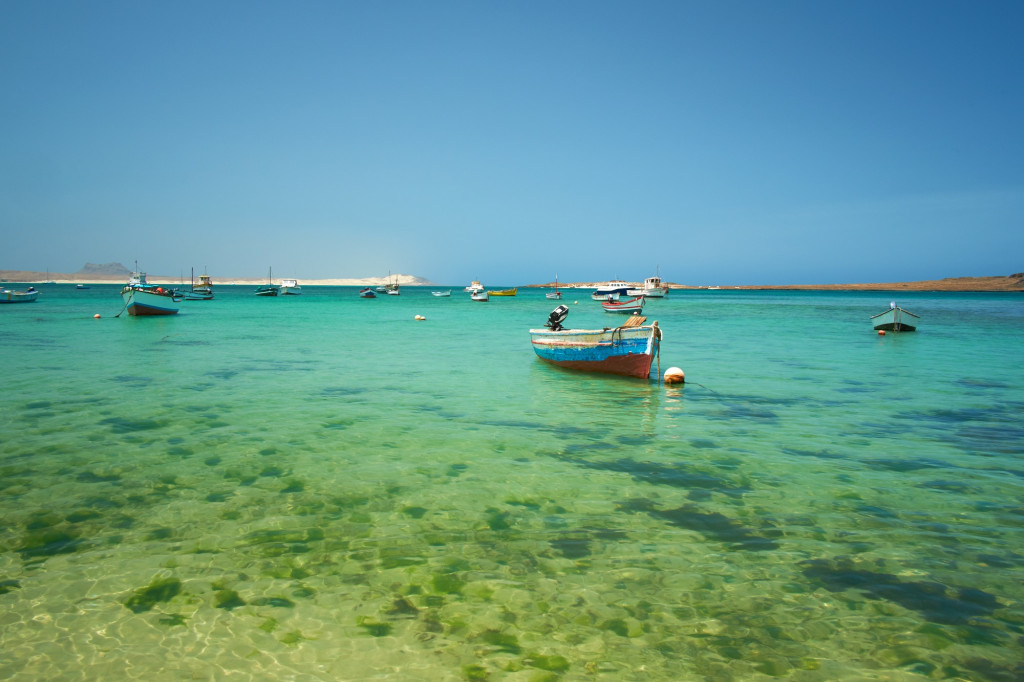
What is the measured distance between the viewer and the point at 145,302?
1645 inches

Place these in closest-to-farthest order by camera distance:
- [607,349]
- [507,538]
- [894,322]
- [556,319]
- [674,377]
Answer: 1. [507,538]
2. [674,377]
3. [607,349]
4. [556,319]
5. [894,322]

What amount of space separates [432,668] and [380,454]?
5195 millimetres

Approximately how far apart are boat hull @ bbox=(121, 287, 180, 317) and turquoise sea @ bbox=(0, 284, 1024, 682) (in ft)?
108

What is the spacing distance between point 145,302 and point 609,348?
39131 mm

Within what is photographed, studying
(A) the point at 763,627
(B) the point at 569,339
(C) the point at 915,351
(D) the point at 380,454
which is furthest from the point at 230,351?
(C) the point at 915,351

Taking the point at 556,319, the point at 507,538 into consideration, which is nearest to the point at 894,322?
the point at 556,319

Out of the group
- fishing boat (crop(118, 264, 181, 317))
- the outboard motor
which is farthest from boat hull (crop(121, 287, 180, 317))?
the outboard motor

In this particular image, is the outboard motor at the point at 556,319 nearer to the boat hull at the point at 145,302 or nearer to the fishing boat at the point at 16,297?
the boat hull at the point at 145,302

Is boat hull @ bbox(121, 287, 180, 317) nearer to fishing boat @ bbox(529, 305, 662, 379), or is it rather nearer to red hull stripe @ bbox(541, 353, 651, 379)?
fishing boat @ bbox(529, 305, 662, 379)

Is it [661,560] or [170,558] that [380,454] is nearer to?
[170,558]

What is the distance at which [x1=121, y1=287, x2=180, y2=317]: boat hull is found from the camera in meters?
41.2

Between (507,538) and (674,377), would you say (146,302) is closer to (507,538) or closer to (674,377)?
(674,377)

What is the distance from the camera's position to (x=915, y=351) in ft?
78.7

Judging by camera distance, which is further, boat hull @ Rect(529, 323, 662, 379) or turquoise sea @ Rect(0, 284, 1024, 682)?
boat hull @ Rect(529, 323, 662, 379)
